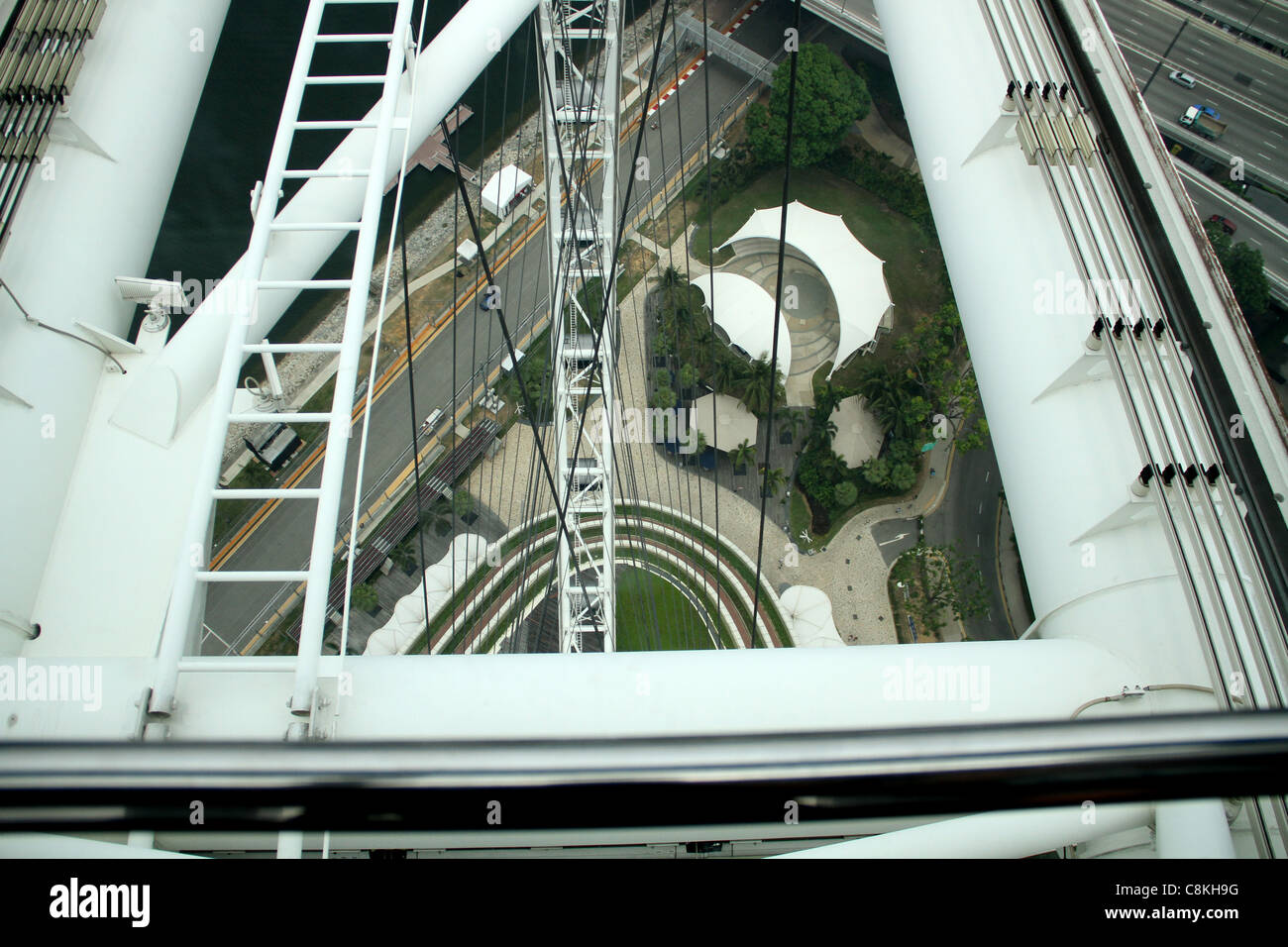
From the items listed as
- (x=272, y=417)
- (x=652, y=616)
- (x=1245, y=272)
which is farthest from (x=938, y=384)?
(x=272, y=417)

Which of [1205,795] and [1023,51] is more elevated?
[1023,51]

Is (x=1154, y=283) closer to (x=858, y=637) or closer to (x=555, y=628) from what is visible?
(x=858, y=637)

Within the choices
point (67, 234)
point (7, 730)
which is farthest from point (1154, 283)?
point (67, 234)

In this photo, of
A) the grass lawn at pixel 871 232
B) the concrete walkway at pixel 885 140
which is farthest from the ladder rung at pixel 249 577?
the concrete walkway at pixel 885 140

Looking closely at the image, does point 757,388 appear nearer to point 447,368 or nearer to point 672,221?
point 672,221

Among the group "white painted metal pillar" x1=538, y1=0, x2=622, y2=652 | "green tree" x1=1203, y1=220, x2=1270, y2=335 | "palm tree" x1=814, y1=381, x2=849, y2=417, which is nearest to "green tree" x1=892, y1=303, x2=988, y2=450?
"palm tree" x1=814, y1=381, x2=849, y2=417
